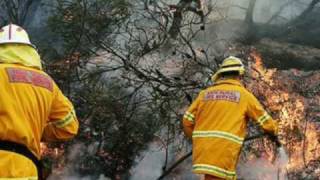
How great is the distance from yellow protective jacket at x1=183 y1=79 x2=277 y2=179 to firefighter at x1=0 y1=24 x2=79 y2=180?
5.57ft

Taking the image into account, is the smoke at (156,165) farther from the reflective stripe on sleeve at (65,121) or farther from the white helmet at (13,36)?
the white helmet at (13,36)

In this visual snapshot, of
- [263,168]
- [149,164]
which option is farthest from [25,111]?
[263,168]

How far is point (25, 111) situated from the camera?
3.29 metres

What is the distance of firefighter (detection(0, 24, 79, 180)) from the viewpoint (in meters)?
3.21

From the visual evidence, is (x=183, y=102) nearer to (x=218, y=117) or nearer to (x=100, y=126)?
(x=100, y=126)

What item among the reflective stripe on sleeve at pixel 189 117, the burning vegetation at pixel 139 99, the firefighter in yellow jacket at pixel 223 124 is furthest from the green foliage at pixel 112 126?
the firefighter in yellow jacket at pixel 223 124

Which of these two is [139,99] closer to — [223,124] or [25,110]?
[223,124]

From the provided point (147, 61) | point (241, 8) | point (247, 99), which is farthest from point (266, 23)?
point (247, 99)

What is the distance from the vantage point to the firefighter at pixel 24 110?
3.21m

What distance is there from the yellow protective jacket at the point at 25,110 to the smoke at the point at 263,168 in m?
5.64

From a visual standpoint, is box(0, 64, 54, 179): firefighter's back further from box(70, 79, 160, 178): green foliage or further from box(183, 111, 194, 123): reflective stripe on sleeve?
box(70, 79, 160, 178): green foliage

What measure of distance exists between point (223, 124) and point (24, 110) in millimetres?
2289

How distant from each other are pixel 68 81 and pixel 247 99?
4180 mm

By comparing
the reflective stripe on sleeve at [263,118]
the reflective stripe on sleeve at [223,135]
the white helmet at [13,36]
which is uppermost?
the white helmet at [13,36]
